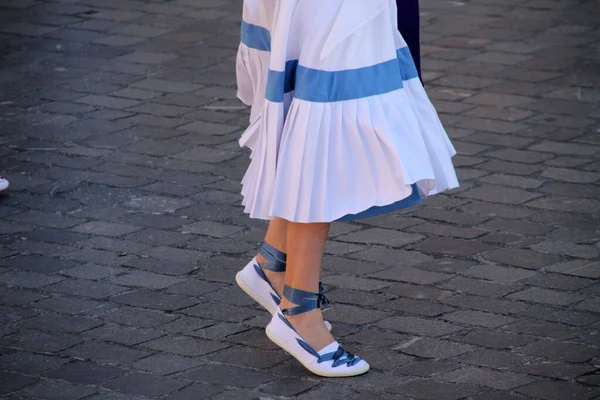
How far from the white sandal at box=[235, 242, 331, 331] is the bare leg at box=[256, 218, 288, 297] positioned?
A: 1cm

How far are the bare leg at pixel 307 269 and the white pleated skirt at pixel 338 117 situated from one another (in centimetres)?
13

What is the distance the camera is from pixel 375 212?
3.67 m

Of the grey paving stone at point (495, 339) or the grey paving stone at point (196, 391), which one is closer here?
the grey paving stone at point (196, 391)

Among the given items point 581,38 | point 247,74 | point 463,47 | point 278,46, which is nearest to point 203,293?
point 247,74

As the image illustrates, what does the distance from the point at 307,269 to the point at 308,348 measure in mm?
268

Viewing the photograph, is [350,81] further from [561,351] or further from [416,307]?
[561,351]

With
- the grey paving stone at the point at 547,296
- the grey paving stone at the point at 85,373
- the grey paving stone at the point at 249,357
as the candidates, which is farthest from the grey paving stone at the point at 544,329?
the grey paving stone at the point at 85,373

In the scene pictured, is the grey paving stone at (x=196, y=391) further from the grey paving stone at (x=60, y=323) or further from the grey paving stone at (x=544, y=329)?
the grey paving stone at (x=544, y=329)

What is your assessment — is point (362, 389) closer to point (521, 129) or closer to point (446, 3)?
point (521, 129)

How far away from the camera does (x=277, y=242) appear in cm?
403

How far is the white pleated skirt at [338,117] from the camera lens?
3486mm

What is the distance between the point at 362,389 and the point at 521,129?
271 cm

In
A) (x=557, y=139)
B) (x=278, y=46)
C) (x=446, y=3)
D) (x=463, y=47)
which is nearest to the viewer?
(x=278, y=46)

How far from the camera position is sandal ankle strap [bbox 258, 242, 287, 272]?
4.04 m
